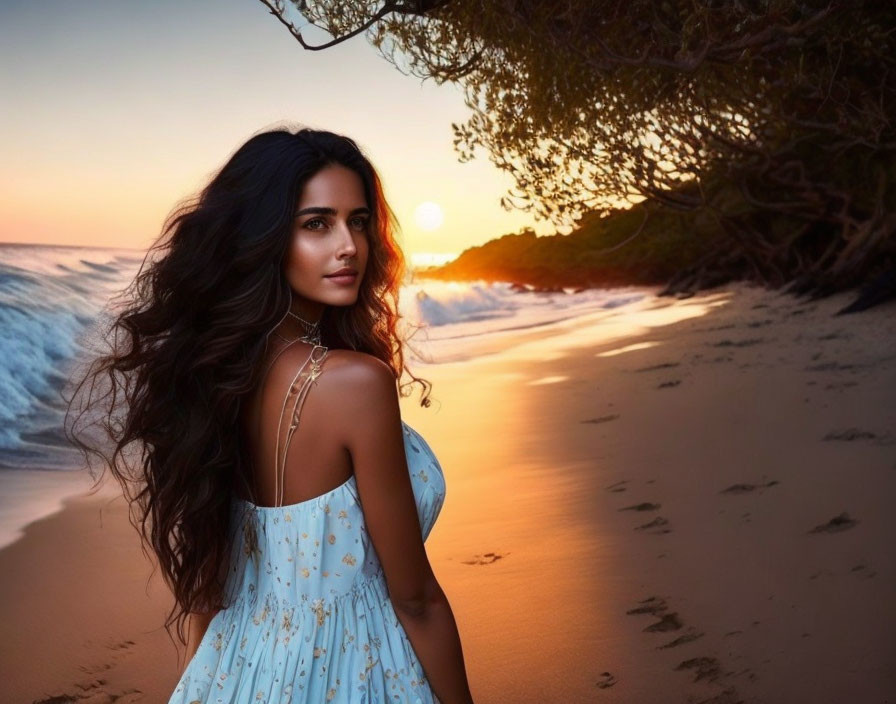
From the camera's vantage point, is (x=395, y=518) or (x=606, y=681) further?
(x=606, y=681)

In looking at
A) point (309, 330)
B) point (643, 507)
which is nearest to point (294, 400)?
point (309, 330)

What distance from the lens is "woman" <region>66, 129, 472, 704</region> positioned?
191 centimetres

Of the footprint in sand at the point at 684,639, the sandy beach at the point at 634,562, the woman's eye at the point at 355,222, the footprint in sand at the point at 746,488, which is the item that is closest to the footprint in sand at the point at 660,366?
the sandy beach at the point at 634,562

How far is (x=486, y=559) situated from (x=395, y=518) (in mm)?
2575

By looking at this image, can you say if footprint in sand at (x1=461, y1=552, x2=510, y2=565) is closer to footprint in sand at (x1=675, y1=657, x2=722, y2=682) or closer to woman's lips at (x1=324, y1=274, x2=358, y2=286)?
footprint in sand at (x1=675, y1=657, x2=722, y2=682)

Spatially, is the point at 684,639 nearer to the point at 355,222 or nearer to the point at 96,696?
the point at 355,222

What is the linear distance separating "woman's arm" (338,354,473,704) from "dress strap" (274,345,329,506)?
63 mm

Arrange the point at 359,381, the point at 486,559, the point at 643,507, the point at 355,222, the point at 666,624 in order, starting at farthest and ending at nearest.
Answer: the point at 643,507 → the point at 486,559 → the point at 666,624 → the point at 355,222 → the point at 359,381

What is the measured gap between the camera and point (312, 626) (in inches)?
78.2

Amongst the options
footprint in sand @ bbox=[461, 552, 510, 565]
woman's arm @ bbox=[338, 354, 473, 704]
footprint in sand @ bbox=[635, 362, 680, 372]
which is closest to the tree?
footprint in sand @ bbox=[635, 362, 680, 372]

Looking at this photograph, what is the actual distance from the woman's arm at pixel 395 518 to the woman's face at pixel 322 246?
1.03 feet

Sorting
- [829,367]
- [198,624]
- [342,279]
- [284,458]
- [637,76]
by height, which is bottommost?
[829,367]

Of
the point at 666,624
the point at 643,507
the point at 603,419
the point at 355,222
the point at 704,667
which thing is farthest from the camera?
the point at 603,419

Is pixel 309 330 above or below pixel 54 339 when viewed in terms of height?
above
